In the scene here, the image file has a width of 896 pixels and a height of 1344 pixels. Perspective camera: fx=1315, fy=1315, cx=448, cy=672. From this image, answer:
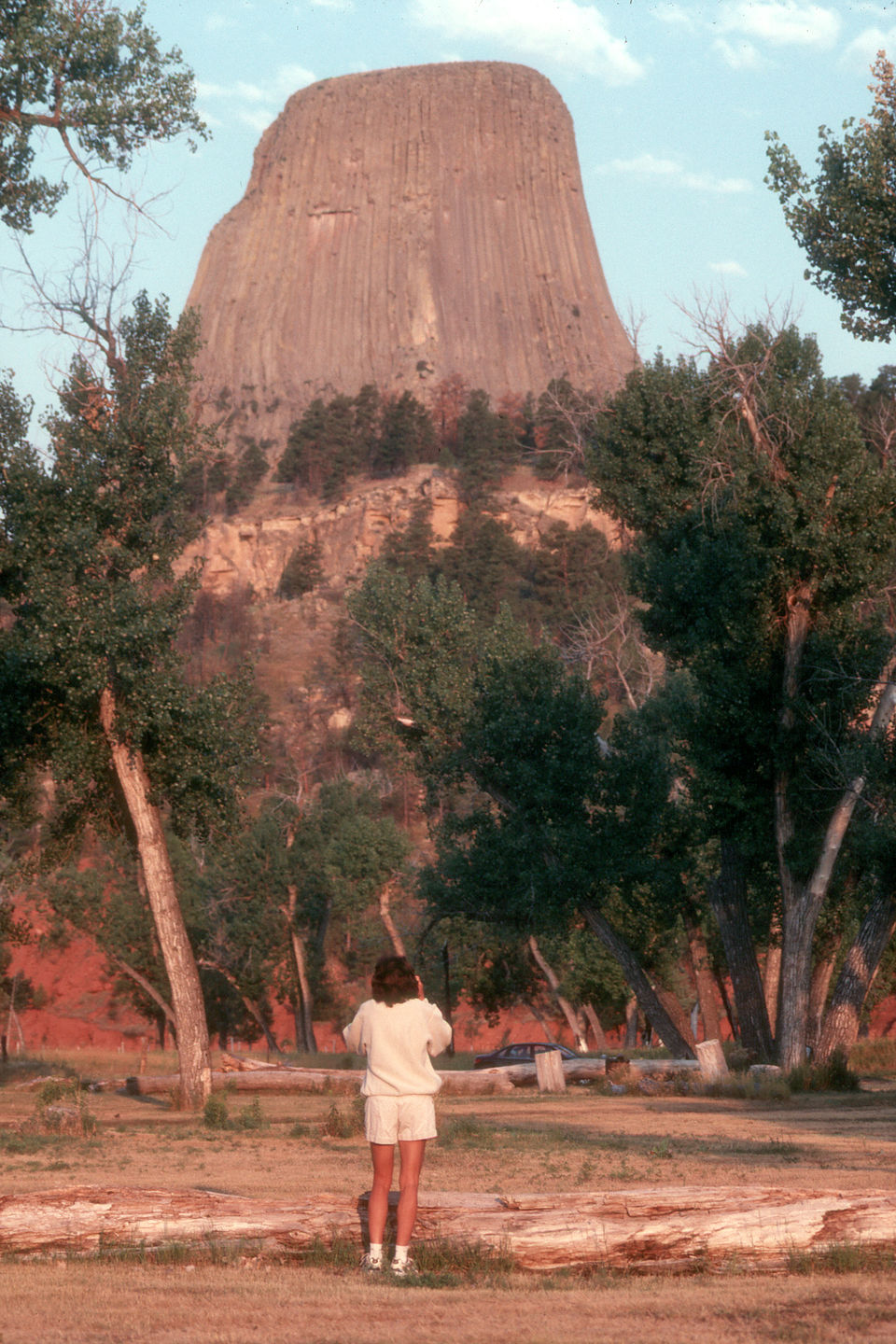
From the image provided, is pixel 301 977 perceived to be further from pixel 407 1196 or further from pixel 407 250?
pixel 407 250

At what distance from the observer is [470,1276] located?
22.2 feet

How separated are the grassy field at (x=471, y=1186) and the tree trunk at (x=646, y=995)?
3.86 meters

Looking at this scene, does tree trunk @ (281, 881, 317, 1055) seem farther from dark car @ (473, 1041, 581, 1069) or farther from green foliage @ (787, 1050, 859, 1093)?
green foliage @ (787, 1050, 859, 1093)

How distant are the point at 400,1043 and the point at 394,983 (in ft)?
1.08

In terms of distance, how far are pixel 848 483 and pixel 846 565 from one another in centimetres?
146

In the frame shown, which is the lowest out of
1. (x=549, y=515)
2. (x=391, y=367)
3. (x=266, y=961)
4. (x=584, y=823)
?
(x=266, y=961)

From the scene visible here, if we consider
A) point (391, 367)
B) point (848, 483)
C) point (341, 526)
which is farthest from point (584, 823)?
point (391, 367)

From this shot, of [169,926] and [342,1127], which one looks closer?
[342,1127]


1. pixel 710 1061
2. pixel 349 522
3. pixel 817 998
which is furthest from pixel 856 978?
pixel 349 522

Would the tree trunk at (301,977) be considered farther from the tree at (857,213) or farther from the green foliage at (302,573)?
the green foliage at (302,573)

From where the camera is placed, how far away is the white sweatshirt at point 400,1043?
23.6 ft

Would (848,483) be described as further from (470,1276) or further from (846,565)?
(470,1276)

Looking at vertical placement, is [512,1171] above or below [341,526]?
below

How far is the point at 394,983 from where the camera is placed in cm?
731
